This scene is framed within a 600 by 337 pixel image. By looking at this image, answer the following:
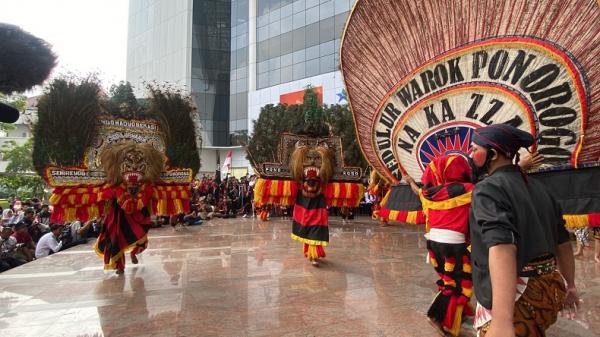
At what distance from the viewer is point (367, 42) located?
107 inches

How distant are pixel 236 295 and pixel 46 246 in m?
4.68

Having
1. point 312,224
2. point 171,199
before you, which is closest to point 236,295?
point 312,224

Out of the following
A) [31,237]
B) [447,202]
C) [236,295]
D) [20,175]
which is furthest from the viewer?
[20,175]

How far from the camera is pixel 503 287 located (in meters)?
1.25

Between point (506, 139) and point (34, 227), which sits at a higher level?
point (506, 139)

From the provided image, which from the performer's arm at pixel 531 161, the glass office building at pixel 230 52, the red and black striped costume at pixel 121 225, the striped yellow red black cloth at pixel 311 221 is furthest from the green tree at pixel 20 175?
the performer's arm at pixel 531 161

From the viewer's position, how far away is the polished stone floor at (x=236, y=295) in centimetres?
308

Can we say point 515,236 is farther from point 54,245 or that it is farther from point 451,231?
point 54,245

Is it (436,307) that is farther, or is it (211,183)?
(211,183)

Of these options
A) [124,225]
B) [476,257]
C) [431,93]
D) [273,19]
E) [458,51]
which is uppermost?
[273,19]

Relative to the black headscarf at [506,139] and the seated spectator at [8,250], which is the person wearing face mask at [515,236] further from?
the seated spectator at [8,250]

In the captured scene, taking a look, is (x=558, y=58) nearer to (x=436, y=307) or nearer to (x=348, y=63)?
(x=348, y=63)

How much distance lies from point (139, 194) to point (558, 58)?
468cm

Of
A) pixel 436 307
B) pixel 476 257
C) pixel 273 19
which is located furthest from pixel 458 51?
pixel 273 19
